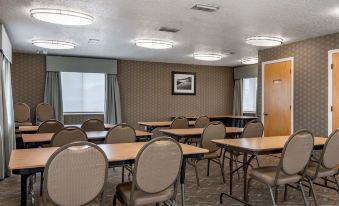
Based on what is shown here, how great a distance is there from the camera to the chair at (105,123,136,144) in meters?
3.77

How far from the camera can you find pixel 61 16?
4.09 metres

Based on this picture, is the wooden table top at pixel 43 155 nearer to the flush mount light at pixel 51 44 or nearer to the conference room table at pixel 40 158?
the conference room table at pixel 40 158

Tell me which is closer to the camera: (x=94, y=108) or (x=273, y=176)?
(x=273, y=176)

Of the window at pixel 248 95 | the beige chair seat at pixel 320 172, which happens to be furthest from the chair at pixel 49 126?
the window at pixel 248 95

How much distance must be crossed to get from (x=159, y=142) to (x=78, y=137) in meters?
1.53

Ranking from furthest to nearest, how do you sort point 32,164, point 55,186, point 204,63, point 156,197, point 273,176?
point 204,63 < point 273,176 < point 156,197 < point 32,164 < point 55,186

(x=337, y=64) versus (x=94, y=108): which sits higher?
(x=337, y=64)

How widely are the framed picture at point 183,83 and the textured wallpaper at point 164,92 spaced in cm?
14

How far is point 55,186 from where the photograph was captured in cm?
194

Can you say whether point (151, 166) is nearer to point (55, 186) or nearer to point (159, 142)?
point (159, 142)

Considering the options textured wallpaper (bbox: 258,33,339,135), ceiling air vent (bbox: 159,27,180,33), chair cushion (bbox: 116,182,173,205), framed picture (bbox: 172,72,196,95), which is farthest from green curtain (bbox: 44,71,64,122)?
chair cushion (bbox: 116,182,173,205)

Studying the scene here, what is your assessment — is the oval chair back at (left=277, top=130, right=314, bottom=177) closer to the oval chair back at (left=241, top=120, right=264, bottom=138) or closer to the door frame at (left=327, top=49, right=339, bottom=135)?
the oval chair back at (left=241, top=120, right=264, bottom=138)

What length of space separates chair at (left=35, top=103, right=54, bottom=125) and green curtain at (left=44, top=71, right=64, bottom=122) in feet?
0.93

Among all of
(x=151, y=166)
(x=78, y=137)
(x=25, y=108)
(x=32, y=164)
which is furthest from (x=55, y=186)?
(x=25, y=108)
